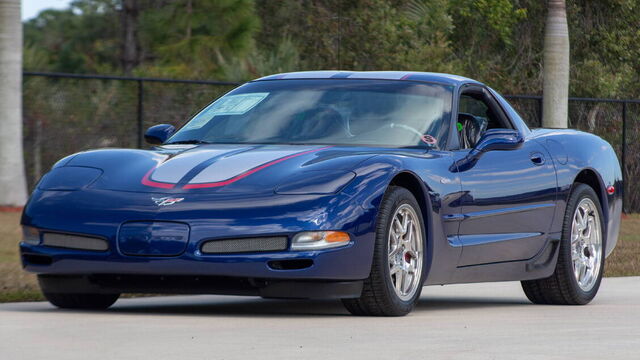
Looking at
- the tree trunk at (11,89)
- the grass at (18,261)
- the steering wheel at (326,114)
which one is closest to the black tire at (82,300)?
the grass at (18,261)

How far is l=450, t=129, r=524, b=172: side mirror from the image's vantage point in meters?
8.83

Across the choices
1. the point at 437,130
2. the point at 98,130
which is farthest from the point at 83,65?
the point at 437,130

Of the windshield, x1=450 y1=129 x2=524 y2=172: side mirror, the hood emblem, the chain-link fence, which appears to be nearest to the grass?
the windshield

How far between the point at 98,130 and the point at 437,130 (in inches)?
403

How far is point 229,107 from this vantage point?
9156 mm

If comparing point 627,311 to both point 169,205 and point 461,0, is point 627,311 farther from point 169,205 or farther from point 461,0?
point 461,0

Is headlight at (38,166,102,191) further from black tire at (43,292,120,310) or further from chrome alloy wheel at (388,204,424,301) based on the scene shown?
chrome alloy wheel at (388,204,424,301)

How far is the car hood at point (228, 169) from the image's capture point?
7582mm

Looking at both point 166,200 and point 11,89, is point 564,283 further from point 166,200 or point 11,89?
point 11,89

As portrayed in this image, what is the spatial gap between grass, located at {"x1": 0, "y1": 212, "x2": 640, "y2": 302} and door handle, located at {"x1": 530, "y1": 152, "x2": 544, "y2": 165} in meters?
3.20

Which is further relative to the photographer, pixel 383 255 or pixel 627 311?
pixel 627 311

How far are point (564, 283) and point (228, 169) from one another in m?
2.96

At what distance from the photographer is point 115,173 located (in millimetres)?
7859

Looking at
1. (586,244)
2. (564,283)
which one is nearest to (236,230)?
(564,283)
